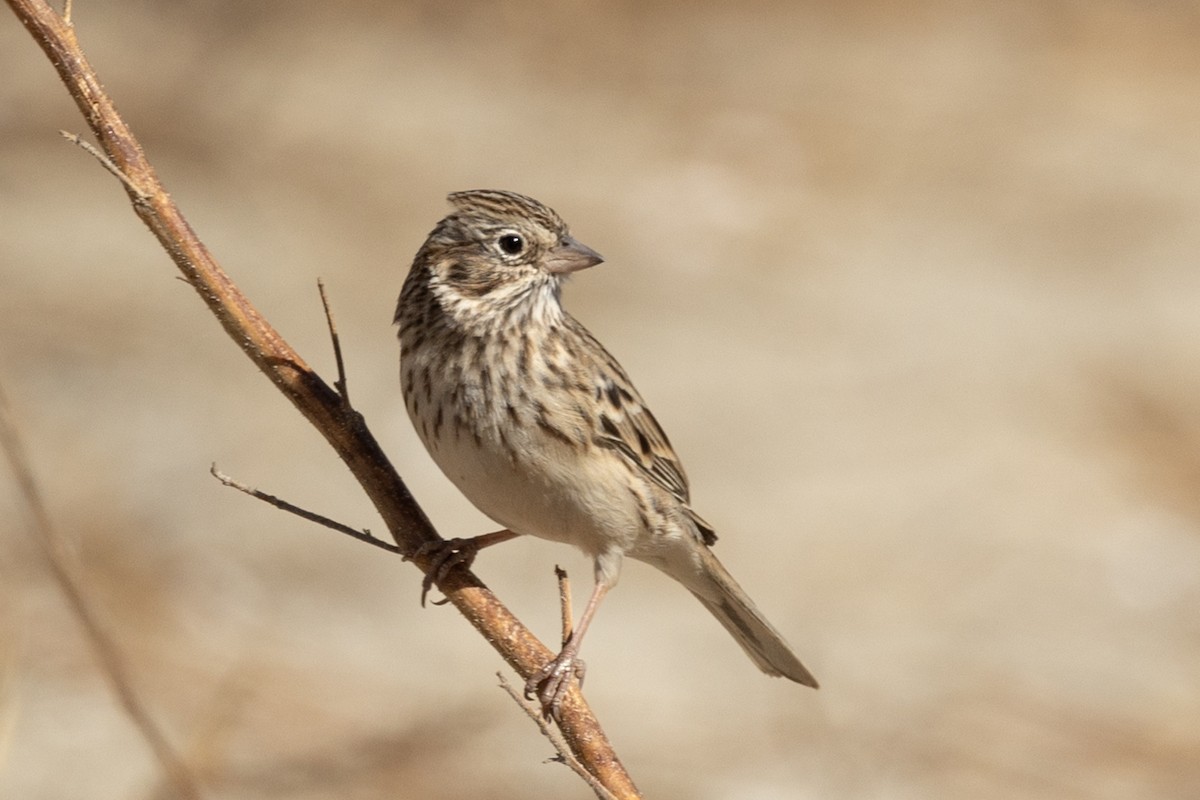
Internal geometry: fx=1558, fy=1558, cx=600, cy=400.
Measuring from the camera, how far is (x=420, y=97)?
13578 mm

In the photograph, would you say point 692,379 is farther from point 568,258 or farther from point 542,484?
point 542,484

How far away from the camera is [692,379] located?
11.5 metres

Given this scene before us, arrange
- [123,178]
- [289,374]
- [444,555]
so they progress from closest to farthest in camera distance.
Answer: [123,178]
[289,374]
[444,555]

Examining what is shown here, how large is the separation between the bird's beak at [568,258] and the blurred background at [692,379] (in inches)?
71.3

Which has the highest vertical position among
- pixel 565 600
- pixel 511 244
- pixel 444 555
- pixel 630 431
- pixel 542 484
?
pixel 511 244

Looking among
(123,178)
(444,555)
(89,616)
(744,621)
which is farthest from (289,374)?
(744,621)

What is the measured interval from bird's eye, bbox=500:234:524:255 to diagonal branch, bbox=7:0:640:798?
1264mm

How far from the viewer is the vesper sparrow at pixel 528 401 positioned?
14.2 feet

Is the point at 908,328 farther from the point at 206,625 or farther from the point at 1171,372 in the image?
the point at 206,625

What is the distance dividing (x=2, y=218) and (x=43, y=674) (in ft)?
15.9

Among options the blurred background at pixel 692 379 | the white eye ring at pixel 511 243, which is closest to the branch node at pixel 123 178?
the white eye ring at pixel 511 243

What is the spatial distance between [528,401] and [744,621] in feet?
3.82

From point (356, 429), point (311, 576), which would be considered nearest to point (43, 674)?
point (311, 576)

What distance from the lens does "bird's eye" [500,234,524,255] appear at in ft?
14.9
